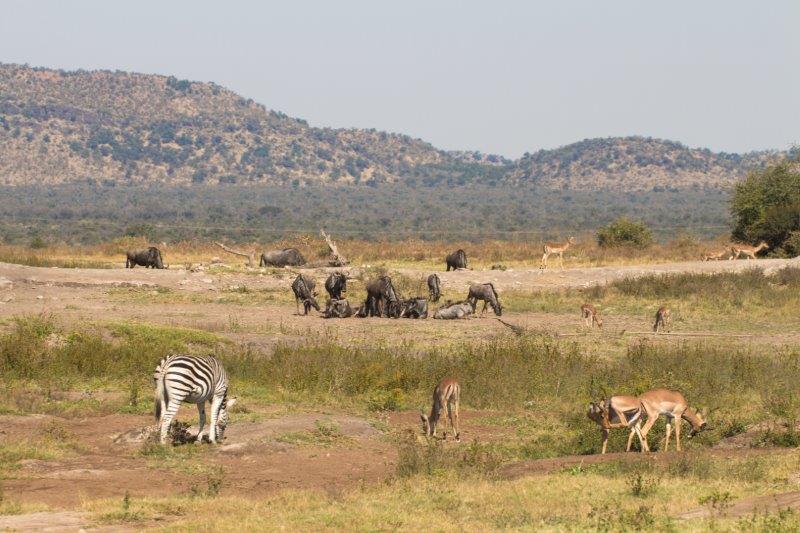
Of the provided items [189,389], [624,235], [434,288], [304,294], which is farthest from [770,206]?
[189,389]

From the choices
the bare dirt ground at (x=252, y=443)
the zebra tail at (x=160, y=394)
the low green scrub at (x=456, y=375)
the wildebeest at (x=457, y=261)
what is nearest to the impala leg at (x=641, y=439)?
the bare dirt ground at (x=252, y=443)

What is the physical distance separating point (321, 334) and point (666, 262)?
77.1ft

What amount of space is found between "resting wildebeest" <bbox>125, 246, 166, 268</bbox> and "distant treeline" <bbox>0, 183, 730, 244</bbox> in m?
15.9

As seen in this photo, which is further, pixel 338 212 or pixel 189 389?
pixel 338 212

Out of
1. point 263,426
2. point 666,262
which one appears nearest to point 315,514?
point 263,426

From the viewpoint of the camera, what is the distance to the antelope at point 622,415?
640 inches

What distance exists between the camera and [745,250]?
50.6 metres

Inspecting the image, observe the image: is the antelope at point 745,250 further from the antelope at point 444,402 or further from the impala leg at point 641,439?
the impala leg at point 641,439

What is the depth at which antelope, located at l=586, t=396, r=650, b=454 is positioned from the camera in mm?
16250

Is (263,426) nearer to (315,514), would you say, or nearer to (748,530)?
(315,514)

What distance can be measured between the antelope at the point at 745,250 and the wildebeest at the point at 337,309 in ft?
67.2

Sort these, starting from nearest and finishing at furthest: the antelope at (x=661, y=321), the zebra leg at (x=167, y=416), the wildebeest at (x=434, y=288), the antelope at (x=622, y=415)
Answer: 1. the antelope at (x=622, y=415)
2. the zebra leg at (x=167, y=416)
3. the antelope at (x=661, y=321)
4. the wildebeest at (x=434, y=288)

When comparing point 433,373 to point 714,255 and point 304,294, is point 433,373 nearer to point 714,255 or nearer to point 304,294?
point 304,294

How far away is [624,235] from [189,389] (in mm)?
47072
